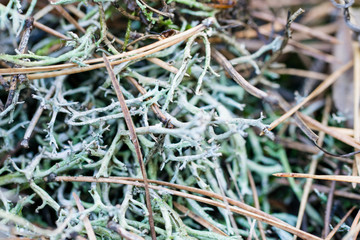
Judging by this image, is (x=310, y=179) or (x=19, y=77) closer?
(x=19, y=77)

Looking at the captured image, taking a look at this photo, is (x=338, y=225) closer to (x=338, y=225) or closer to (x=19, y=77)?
(x=338, y=225)

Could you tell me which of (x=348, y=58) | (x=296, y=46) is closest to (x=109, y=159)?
(x=296, y=46)

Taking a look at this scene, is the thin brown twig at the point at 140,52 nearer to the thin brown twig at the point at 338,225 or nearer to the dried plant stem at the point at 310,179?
the dried plant stem at the point at 310,179

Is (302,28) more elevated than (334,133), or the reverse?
(302,28)

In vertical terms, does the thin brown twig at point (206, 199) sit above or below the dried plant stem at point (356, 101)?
below

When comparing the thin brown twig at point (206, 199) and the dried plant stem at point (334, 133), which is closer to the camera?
the thin brown twig at point (206, 199)

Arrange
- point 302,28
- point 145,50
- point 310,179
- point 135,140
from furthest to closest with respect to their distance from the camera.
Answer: point 302,28, point 310,179, point 145,50, point 135,140

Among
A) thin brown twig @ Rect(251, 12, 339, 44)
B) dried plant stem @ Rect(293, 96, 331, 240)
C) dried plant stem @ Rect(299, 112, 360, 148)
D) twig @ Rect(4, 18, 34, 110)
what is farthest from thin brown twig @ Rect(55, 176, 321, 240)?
thin brown twig @ Rect(251, 12, 339, 44)

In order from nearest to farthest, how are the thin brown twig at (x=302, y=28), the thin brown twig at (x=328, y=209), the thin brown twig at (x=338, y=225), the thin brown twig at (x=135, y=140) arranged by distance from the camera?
the thin brown twig at (x=135, y=140), the thin brown twig at (x=338, y=225), the thin brown twig at (x=328, y=209), the thin brown twig at (x=302, y=28)

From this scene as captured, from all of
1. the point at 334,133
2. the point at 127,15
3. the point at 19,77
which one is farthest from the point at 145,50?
the point at 334,133

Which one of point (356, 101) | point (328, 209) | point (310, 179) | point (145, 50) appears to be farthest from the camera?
point (356, 101)

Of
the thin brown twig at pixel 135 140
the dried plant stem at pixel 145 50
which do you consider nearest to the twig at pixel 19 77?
the dried plant stem at pixel 145 50
